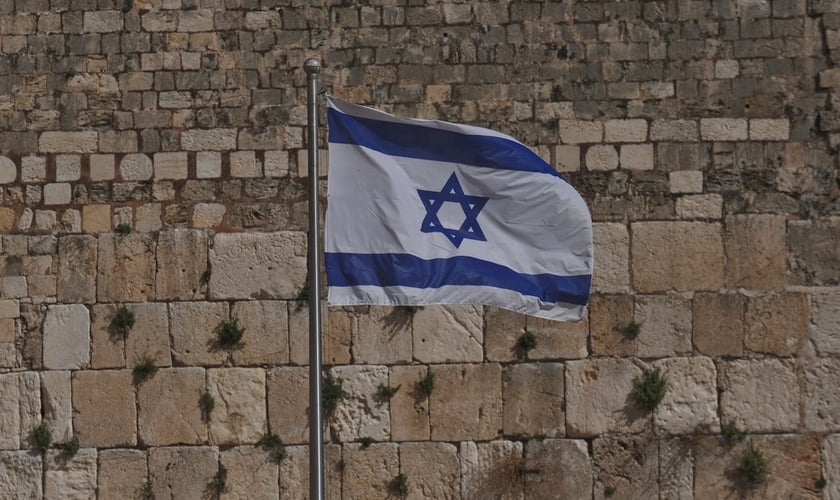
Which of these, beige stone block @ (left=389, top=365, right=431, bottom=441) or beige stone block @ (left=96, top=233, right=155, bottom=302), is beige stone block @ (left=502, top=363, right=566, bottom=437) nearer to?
beige stone block @ (left=389, top=365, right=431, bottom=441)

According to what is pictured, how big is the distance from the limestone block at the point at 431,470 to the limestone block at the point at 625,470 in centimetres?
95

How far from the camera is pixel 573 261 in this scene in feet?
18.5

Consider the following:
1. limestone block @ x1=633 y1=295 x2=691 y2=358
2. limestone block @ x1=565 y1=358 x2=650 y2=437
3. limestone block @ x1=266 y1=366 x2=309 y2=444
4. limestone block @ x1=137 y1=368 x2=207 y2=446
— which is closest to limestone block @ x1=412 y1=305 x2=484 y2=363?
limestone block @ x1=266 y1=366 x2=309 y2=444

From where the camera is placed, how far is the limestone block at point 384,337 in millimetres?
7711

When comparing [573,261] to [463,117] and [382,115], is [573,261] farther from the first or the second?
[463,117]

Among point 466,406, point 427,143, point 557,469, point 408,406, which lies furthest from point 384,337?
point 427,143

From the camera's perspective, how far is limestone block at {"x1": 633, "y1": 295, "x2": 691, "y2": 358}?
25.3 ft

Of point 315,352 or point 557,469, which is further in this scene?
point 557,469

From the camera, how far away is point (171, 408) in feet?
25.2

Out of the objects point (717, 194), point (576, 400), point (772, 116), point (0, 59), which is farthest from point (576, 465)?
point (0, 59)

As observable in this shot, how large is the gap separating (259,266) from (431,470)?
1796 mm

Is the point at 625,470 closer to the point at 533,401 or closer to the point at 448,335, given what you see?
the point at 533,401

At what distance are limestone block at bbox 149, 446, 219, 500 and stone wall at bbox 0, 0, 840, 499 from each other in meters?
0.01

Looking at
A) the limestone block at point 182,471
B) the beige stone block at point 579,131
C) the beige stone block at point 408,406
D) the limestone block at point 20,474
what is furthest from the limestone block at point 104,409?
the beige stone block at point 579,131
